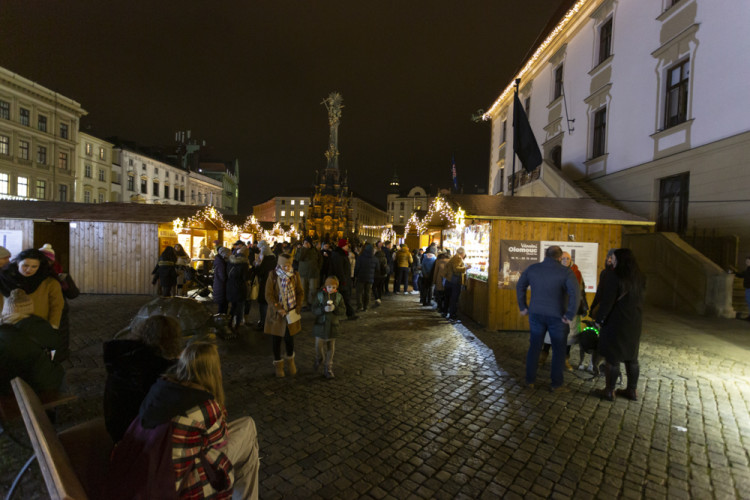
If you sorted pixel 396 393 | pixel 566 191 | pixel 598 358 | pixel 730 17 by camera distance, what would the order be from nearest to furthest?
pixel 396 393
pixel 598 358
pixel 730 17
pixel 566 191

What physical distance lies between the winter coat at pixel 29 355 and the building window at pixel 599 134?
69.9ft

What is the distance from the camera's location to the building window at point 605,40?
18734 mm

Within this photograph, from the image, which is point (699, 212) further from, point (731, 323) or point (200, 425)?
point (200, 425)

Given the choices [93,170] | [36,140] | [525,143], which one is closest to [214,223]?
[525,143]

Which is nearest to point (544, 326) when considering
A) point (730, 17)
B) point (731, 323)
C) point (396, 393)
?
point (396, 393)

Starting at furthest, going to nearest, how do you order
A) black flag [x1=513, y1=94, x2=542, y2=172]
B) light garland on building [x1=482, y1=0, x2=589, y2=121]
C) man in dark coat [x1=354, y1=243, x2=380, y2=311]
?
light garland on building [x1=482, y1=0, x2=589, y2=121] → black flag [x1=513, y1=94, x2=542, y2=172] → man in dark coat [x1=354, y1=243, x2=380, y2=311]

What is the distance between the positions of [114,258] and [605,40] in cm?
2299

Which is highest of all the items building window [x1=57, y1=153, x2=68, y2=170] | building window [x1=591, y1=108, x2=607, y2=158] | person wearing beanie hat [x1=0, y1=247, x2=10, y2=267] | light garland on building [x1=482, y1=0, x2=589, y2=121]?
light garland on building [x1=482, y1=0, x2=589, y2=121]

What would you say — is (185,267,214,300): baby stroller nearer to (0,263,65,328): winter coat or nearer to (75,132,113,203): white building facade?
(0,263,65,328): winter coat

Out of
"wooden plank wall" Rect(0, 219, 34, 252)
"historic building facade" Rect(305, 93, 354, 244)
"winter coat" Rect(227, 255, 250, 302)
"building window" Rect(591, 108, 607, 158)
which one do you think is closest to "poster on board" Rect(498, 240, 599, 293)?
"winter coat" Rect(227, 255, 250, 302)

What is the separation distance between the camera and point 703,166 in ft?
42.9

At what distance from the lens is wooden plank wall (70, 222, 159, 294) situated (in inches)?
510

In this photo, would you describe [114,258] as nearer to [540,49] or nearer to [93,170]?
[540,49]

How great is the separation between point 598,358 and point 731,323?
7.16 metres
